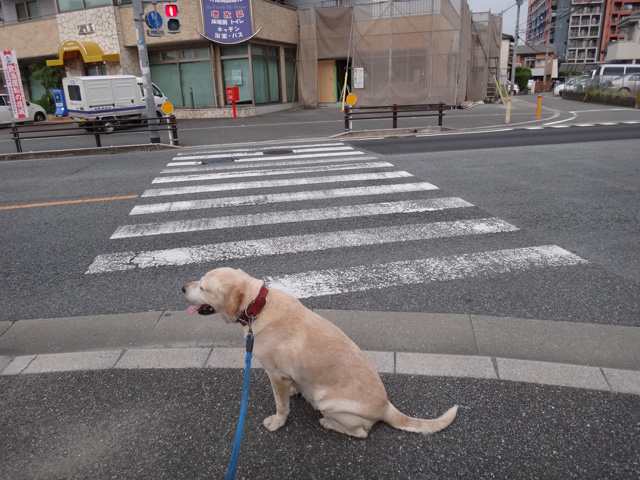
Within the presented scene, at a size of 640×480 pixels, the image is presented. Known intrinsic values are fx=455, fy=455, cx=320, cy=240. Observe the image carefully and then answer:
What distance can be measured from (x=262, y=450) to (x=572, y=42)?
376ft

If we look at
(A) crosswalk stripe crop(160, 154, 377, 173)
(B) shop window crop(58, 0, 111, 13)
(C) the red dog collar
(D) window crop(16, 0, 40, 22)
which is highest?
(D) window crop(16, 0, 40, 22)

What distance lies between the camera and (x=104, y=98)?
20875 mm

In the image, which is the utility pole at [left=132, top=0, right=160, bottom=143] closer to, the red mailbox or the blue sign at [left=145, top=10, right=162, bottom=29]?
the blue sign at [left=145, top=10, right=162, bottom=29]

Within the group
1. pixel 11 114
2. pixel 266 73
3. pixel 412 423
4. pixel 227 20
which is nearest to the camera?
pixel 412 423

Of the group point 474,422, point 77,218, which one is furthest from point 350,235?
point 77,218

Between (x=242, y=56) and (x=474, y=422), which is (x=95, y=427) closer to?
(x=474, y=422)

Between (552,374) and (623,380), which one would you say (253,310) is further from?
(623,380)

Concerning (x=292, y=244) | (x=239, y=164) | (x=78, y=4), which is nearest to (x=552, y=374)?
(x=292, y=244)

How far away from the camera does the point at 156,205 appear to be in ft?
24.9

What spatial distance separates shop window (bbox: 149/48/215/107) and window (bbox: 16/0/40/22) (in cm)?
1047

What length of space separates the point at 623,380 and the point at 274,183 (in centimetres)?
692

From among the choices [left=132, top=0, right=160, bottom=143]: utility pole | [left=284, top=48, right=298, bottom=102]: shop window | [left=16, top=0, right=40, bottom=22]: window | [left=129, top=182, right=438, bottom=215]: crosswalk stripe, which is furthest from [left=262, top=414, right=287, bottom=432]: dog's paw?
[left=16, top=0, right=40, bottom=22]: window

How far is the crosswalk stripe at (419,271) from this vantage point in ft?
15.1

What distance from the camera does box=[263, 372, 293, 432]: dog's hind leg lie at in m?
2.62
